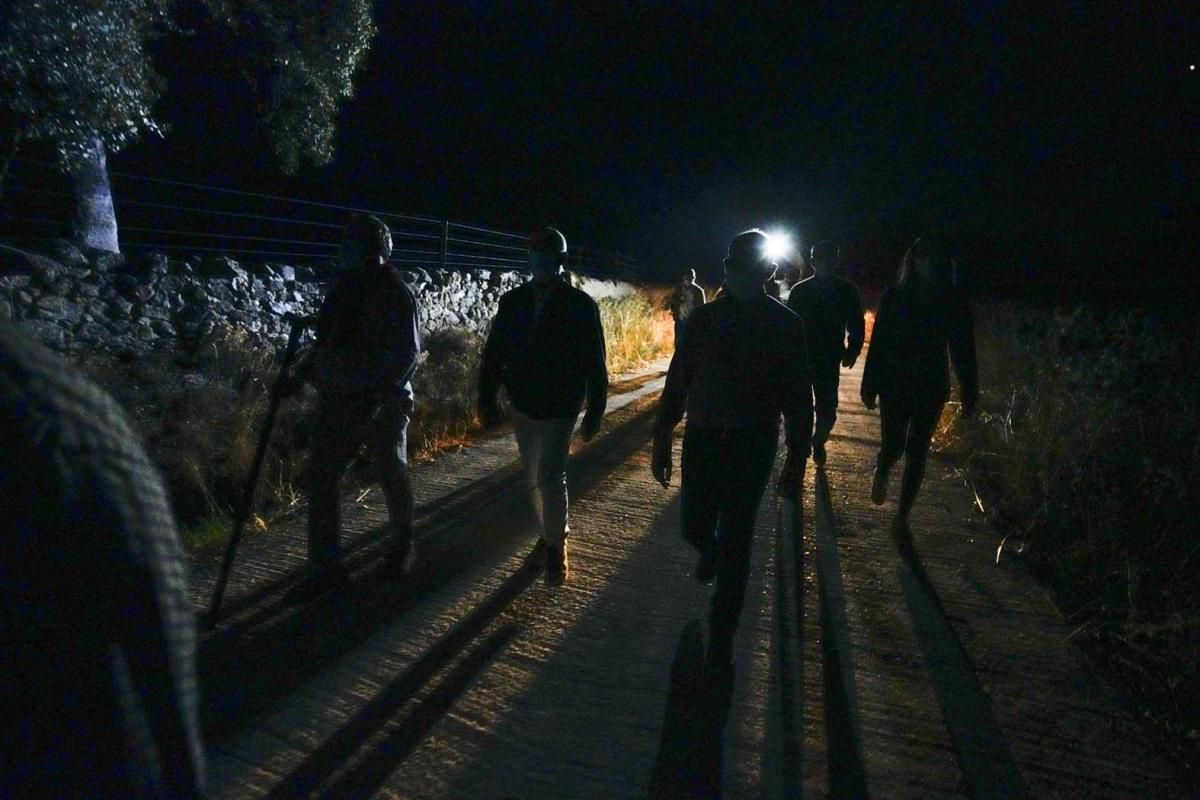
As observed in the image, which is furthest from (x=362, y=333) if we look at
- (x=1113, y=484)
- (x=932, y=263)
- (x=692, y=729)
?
(x=1113, y=484)

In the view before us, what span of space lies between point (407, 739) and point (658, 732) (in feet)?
2.96

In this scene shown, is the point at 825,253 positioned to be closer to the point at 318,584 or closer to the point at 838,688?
the point at 838,688

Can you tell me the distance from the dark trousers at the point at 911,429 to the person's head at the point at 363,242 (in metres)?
3.24

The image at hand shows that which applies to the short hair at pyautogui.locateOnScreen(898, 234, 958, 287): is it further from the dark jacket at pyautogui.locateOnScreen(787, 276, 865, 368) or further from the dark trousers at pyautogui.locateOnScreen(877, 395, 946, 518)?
the dark jacket at pyautogui.locateOnScreen(787, 276, 865, 368)

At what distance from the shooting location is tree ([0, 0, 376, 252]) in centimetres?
588

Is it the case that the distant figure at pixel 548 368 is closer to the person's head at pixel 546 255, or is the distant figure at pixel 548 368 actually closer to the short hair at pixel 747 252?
the person's head at pixel 546 255

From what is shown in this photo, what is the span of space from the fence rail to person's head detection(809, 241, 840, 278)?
476 cm

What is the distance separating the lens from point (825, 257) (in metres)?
6.11

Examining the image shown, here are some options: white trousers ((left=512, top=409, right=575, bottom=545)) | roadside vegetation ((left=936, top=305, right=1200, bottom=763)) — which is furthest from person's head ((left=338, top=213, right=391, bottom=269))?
roadside vegetation ((left=936, top=305, right=1200, bottom=763))

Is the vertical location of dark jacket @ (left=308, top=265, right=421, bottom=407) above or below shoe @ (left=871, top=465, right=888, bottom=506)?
above

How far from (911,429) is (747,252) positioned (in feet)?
8.34

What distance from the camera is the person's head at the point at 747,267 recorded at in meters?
3.27

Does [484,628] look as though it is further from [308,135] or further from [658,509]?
[308,135]

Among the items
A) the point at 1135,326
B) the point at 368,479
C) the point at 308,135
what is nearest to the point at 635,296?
the point at 308,135
